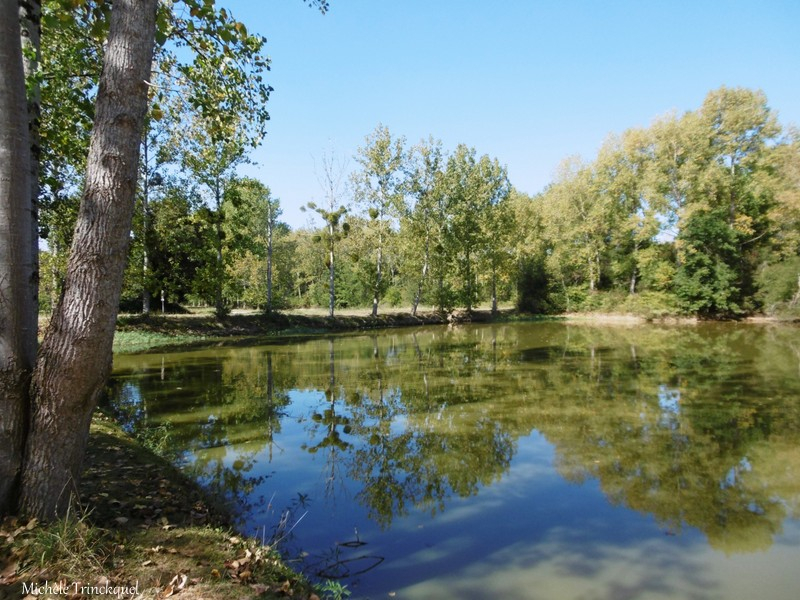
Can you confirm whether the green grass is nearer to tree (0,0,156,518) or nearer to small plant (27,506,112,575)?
tree (0,0,156,518)

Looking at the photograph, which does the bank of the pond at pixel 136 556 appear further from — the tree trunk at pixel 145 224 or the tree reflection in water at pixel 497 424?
the tree trunk at pixel 145 224

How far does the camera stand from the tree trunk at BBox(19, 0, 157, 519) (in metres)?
3.30

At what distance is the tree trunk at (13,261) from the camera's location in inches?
130

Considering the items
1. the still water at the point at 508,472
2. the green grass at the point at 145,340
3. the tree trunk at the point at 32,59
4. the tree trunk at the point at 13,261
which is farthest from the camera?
the green grass at the point at 145,340

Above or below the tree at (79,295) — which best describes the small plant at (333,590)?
below

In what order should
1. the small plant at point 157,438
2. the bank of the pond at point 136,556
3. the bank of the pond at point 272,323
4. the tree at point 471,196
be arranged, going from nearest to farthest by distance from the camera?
the bank of the pond at point 136,556, the small plant at point 157,438, the bank of the pond at point 272,323, the tree at point 471,196

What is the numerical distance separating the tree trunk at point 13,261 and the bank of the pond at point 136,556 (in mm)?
494

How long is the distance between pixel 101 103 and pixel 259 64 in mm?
3423

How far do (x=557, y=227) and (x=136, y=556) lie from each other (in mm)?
44574

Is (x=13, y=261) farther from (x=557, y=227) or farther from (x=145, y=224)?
(x=557, y=227)

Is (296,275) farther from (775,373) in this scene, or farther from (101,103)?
(101,103)

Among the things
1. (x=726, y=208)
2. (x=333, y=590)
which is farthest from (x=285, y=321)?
(x=726, y=208)

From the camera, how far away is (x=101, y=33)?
4945 mm

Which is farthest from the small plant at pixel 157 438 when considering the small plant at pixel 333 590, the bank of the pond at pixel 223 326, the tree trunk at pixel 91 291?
the bank of the pond at pixel 223 326
